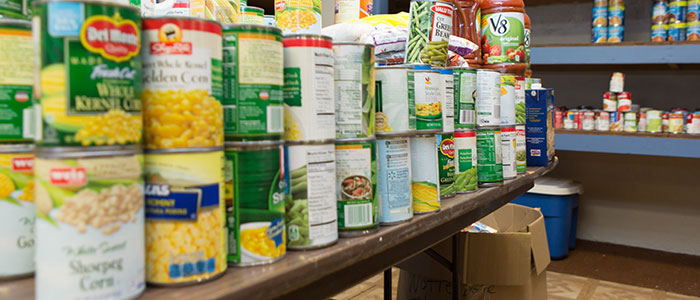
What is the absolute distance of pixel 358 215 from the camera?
33.7 inches

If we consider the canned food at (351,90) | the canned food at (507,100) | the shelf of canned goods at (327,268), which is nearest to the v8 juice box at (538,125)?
the canned food at (507,100)

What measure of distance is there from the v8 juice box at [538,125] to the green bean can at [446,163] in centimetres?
84

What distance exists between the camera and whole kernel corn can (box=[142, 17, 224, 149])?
62 centimetres

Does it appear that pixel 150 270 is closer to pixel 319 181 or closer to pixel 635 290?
pixel 319 181

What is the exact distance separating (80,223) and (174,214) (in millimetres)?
107

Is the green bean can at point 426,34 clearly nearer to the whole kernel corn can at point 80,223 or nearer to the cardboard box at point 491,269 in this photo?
the cardboard box at point 491,269

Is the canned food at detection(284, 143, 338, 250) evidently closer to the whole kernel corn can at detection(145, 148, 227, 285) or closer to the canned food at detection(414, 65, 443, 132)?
the whole kernel corn can at detection(145, 148, 227, 285)

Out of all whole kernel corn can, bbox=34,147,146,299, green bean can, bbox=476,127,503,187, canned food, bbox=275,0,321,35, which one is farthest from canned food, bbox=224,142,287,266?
green bean can, bbox=476,127,503,187

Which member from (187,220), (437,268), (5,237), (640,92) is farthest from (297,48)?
(640,92)

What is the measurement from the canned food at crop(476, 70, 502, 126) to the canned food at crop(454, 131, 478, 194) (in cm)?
10

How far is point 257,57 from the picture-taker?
2.31 ft

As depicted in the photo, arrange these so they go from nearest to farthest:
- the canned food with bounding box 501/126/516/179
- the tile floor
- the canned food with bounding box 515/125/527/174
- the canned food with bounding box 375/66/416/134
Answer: the canned food with bounding box 375/66/416/134, the canned food with bounding box 501/126/516/179, the canned food with bounding box 515/125/527/174, the tile floor

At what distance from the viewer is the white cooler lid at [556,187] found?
12.0 feet

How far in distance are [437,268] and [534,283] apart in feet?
1.13
